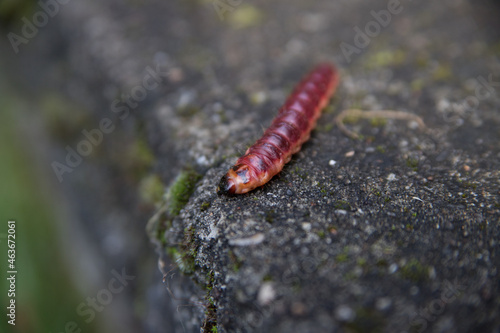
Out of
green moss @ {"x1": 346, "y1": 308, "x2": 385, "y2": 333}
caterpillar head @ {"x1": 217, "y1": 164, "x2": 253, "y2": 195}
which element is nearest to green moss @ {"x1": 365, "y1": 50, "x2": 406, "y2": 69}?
caterpillar head @ {"x1": 217, "y1": 164, "x2": 253, "y2": 195}

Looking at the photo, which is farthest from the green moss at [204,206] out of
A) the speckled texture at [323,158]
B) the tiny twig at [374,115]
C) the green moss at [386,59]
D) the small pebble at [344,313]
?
the green moss at [386,59]

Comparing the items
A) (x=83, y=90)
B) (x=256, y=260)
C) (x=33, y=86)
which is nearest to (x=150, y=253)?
(x=256, y=260)

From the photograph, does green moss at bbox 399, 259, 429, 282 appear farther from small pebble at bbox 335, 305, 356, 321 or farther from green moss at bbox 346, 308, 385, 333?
small pebble at bbox 335, 305, 356, 321

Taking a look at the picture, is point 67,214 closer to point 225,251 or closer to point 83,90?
point 83,90

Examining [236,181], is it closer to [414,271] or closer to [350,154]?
[350,154]

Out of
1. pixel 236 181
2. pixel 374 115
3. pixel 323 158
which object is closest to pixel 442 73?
pixel 374 115

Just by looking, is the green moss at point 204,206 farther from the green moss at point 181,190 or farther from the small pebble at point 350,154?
the small pebble at point 350,154

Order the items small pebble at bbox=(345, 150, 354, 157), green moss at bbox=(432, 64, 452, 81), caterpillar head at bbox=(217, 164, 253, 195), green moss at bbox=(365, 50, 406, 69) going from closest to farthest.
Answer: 1. caterpillar head at bbox=(217, 164, 253, 195)
2. small pebble at bbox=(345, 150, 354, 157)
3. green moss at bbox=(432, 64, 452, 81)
4. green moss at bbox=(365, 50, 406, 69)

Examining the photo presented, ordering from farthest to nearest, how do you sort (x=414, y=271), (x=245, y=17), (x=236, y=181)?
(x=245, y=17) → (x=236, y=181) → (x=414, y=271)
